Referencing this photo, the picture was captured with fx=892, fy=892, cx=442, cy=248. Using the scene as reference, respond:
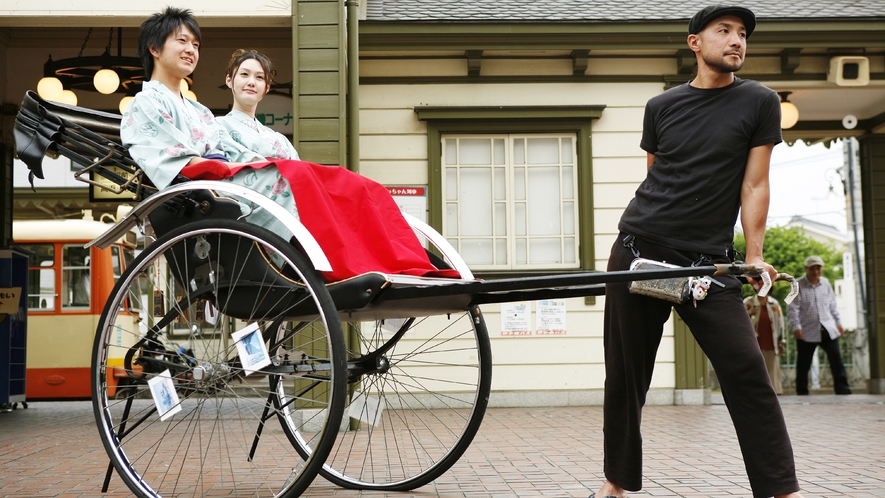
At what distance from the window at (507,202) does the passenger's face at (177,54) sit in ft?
18.8

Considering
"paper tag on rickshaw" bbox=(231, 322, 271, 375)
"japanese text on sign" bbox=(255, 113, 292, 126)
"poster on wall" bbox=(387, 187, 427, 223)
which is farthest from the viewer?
"japanese text on sign" bbox=(255, 113, 292, 126)

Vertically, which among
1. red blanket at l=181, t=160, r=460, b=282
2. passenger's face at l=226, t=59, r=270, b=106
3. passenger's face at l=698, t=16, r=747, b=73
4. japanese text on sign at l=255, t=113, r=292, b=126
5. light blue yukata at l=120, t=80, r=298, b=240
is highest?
japanese text on sign at l=255, t=113, r=292, b=126

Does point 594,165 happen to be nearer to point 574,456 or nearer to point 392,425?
point 574,456

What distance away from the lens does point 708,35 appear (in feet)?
11.3

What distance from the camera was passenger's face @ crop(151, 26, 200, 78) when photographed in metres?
4.14

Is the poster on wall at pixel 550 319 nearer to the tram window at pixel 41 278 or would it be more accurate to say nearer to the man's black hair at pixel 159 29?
the man's black hair at pixel 159 29


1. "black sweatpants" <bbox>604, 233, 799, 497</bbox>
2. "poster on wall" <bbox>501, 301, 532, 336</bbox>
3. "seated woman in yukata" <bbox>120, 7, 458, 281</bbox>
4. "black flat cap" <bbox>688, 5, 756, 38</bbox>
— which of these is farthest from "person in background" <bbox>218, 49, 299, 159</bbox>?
"poster on wall" <bbox>501, 301, 532, 336</bbox>

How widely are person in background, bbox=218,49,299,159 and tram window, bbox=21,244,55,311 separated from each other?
1062 cm

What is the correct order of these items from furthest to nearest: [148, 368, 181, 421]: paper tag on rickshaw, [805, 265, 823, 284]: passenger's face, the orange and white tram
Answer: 1. the orange and white tram
2. [805, 265, 823, 284]: passenger's face
3. [148, 368, 181, 421]: paper tag on rickshaw

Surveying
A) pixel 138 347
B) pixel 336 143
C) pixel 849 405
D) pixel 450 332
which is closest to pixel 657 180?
pixel 138 347

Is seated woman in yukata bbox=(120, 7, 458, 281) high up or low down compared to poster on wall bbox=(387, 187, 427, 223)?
down

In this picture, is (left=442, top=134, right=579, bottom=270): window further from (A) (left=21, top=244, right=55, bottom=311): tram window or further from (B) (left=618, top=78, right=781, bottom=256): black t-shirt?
(A) (left=21, top=244, right=55, bottom=311): tram window

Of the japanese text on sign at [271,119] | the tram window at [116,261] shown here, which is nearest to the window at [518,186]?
the japanese text on sign at [271,119]

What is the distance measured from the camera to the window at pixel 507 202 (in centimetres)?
980
